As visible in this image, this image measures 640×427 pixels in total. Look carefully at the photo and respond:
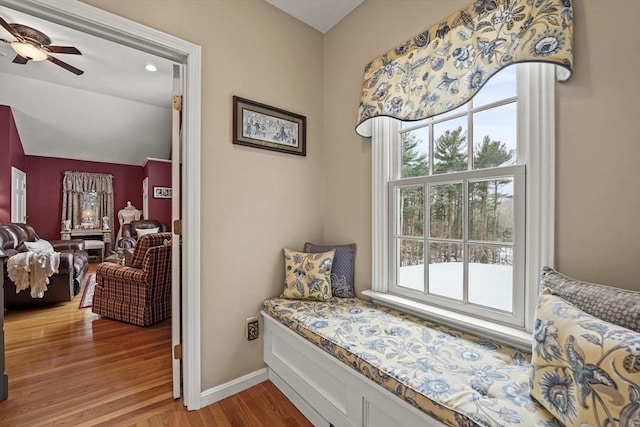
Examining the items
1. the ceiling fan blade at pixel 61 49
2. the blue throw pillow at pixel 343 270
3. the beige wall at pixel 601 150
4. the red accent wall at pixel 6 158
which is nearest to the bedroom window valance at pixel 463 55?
the beige wall at pixel 601 150

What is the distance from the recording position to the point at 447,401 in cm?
90

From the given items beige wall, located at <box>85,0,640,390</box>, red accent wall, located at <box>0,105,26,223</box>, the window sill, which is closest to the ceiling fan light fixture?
beige wall, located at <box>85,0,640,390</box>

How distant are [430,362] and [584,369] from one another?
50cm

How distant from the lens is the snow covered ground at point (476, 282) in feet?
4.50

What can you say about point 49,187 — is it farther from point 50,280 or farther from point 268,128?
point 268,128

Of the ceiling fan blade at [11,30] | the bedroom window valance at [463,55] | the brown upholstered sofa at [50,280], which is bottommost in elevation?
the brown upholstered sofa at [50,280]

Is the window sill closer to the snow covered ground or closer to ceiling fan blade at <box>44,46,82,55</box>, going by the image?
the snow covered ground

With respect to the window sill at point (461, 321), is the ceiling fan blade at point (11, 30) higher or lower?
higher

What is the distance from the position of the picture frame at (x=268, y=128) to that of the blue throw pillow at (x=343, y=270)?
828mm

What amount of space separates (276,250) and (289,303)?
404 millimetres

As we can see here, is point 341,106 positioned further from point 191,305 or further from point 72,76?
point 72,76

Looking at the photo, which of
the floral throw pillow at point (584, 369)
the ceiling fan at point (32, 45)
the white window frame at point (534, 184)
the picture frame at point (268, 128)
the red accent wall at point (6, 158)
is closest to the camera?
the floral throw pillow at point (584, 369)

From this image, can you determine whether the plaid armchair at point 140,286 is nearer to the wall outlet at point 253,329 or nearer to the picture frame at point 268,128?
the wall outlet at point 253,329

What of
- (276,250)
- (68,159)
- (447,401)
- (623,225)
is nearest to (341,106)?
(276,250)
